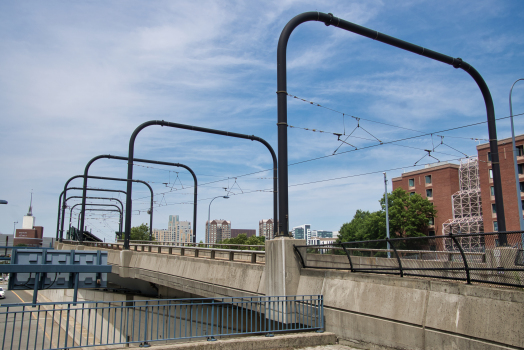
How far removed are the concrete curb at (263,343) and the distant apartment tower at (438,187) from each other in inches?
2698

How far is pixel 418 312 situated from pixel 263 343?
365 cm

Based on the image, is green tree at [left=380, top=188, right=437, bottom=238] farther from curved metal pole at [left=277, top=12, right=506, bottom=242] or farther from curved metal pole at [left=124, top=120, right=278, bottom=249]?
curved metal pole at [left=277, top=12, right=506, bottom=242]

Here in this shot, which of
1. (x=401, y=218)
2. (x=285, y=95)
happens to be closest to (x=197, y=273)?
(x=285, y=95)

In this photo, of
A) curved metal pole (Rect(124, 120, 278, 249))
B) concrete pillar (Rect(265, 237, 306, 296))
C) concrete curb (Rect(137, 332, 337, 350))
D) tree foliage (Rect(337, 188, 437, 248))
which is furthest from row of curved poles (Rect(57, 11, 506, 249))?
tree foliage (Rect(337, 188, 437, 248))

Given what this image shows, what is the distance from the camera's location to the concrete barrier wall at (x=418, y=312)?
707 cm

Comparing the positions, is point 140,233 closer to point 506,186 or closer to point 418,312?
point 506,186

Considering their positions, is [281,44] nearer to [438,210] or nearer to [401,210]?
[401,210]

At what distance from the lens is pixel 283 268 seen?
39.4 ft

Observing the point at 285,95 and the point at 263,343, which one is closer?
the point at 263,343

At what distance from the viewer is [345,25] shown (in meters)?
12.6

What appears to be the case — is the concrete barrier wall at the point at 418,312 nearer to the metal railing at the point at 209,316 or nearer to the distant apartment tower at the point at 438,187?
the metal railing at the point at 209,316

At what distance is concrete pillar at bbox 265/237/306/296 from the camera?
39.3ft

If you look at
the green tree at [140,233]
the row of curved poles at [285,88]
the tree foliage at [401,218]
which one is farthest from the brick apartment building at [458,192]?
the green tree at [140,233]

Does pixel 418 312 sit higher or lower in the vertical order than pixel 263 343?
higher
